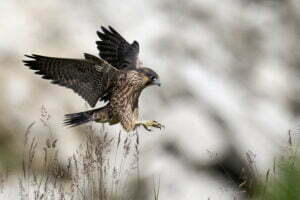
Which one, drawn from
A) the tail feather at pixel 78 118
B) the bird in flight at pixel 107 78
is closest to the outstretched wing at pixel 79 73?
the bird in flight at pixel 107 78

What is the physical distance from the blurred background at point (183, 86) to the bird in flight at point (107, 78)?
8.7 inches

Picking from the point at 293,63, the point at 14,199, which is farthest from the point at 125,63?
the point at 293,63

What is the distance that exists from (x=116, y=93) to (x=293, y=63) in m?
2.84

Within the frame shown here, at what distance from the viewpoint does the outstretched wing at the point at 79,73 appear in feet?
16.3

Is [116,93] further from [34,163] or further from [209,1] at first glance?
[209,1]

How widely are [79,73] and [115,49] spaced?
0.78 meters

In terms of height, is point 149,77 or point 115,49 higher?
point 115,49

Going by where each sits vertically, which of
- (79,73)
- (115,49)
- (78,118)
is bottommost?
(78,118)

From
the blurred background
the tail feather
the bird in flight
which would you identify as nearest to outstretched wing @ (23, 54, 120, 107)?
the bird in flight

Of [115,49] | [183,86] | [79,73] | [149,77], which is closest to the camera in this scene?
[79,73]

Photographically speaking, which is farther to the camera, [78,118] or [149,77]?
[149,77]

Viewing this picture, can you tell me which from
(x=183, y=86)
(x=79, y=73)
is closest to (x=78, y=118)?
(x=79, y=73)

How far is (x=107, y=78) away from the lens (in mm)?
5465

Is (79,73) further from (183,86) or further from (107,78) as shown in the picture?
(183,86)
